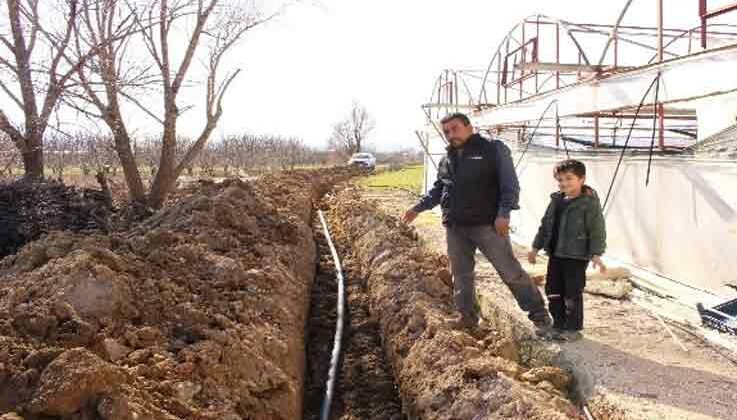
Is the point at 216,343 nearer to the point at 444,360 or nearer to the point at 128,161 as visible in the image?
the point at 444,360

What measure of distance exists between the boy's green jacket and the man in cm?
41

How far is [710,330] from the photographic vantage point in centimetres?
505

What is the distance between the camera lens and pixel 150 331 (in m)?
3.96

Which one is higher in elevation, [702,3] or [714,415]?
[702,3]

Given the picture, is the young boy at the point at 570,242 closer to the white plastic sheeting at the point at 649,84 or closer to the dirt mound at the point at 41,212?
the white plastic sheeting at the point at 649,84

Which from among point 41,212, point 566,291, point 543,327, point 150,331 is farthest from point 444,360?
point 41,212

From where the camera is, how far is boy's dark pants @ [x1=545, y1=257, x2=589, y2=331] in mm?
4738

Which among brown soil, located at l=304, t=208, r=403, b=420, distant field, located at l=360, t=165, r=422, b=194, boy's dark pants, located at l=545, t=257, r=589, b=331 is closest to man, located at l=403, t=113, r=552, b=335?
boy's dark pants, located at l=545, t=257, r=589, b=331

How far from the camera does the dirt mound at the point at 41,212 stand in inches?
343

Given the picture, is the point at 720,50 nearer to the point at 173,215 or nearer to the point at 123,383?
the point at 123,383

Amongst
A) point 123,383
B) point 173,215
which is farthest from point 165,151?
point 123,383

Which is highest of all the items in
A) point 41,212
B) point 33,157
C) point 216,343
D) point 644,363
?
point 33,157

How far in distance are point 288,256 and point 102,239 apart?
2364 millimetres

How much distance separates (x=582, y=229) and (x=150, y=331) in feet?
10.6
